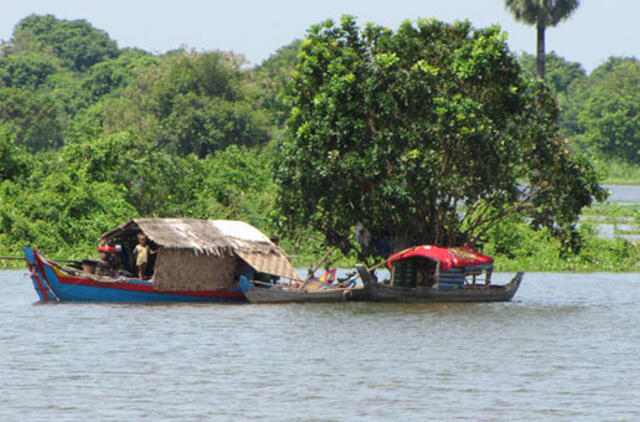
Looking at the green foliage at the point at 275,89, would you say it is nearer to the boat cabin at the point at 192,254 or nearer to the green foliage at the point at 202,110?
the green foliage at the point at 202,110

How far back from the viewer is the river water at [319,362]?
1597cm

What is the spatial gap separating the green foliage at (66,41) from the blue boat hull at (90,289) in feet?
274

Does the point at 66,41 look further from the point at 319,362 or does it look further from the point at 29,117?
the point at 319,362

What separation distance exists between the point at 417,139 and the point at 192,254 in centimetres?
554

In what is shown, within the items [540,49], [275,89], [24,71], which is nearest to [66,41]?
[24,71]

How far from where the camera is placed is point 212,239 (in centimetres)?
2708

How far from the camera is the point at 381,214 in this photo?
1088 inches

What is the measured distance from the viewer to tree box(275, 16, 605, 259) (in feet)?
89.4

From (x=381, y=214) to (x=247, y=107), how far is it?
39.9 metres

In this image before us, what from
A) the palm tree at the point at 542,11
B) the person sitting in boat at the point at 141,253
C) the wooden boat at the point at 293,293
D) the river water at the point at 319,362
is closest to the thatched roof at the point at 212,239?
the person sitting in boat at the point at 141,253

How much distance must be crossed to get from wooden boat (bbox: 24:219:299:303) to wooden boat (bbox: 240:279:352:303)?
1.10ft

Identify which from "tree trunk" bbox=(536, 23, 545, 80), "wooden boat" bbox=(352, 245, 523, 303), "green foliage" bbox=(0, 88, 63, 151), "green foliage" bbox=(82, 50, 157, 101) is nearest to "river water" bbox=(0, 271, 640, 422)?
"wooden boat" bbox=(352, 245, 523, 303)

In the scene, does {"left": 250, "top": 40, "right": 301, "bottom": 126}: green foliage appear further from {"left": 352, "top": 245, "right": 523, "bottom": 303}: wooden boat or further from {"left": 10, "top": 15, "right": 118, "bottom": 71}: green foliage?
{"left": 352, "top": 245, "right": 523, "bottom": 303}: wooden boat

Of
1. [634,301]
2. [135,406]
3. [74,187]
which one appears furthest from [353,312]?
[74,187]
